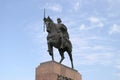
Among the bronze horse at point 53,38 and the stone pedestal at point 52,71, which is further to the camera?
the bronze horse at point 53,38

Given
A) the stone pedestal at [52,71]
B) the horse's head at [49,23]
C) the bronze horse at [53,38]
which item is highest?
the horse's head at [49,23]

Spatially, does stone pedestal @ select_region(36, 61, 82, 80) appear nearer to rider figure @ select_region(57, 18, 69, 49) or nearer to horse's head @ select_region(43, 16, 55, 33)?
rider figure @ select_region(57, 18, 69, 49)

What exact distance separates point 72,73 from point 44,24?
3.49 meters

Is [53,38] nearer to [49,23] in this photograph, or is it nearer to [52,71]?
[49,23]

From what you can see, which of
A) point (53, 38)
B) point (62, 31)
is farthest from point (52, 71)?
point (62, 31)

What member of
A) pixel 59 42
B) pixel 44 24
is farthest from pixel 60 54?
pixel 44 24

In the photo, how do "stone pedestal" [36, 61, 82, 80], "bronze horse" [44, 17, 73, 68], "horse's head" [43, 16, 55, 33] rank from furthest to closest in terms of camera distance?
1. "horse's head" [43, 16, 55, 33]
2. "bronze horse" [44, 17, 73, 68]
3. "stone pedestal" [36, 61, 82, 80]

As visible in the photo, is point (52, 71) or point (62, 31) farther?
point (62, 31)

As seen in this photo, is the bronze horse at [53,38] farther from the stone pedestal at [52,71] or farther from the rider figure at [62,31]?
the stone pedestal at [52,71]

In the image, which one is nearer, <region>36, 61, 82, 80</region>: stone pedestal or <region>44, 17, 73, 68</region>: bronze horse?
<region>36, 61, 82, 80</region>: stone pedestal

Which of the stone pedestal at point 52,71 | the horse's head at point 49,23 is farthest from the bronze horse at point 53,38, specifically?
the stone pedestal at point 52,71

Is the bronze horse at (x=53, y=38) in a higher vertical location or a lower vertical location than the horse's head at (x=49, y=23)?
lower

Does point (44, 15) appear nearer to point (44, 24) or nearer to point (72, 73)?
point (44, 24)

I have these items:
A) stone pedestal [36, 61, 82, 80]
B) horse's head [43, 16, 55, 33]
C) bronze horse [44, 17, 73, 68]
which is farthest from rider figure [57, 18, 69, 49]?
→ stone pedestal [36, 61, 82, 80]
